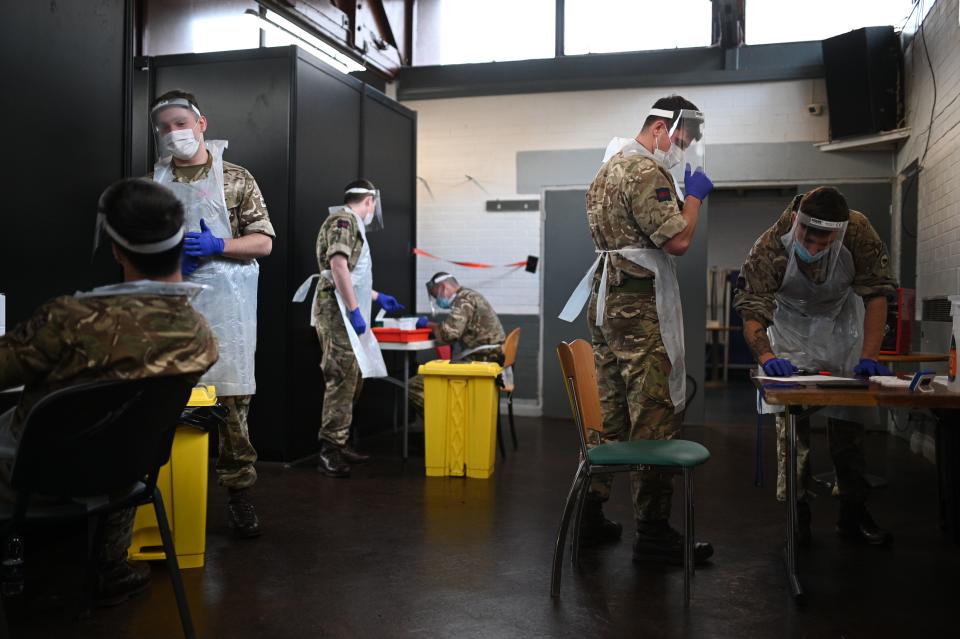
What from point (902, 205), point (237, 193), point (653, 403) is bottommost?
point (653, 403)

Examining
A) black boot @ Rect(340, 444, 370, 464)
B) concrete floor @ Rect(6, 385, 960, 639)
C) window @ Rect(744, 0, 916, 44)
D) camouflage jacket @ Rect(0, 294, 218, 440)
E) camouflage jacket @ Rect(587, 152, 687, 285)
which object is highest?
window @ Rect(744, 0, 916, 44)

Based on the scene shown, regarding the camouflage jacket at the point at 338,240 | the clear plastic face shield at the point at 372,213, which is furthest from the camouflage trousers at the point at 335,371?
the clear plastic face shield at the point at 372,213

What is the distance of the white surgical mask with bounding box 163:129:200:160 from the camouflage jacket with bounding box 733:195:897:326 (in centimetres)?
218

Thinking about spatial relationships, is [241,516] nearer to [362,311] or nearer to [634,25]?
[362,311]

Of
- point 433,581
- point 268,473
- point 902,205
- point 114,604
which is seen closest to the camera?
point 114,604

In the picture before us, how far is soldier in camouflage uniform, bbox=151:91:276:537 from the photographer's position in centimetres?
298

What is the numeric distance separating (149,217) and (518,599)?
63.1 inches

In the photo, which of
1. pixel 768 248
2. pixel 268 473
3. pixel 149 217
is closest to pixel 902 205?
pixel 768 248

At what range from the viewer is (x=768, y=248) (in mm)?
3127

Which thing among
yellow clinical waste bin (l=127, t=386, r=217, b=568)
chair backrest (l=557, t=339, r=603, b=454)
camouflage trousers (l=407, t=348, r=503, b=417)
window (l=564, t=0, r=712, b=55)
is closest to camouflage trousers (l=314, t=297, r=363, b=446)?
camouflage trousers (l=407, t=348, r=503, b=417)

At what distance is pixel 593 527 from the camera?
3148mm

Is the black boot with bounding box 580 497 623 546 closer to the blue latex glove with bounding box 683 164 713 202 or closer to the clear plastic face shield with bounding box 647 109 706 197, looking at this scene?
the blue latex glove with bounding box 683 164 713 202

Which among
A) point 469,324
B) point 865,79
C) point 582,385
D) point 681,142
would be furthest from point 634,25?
point 582,385

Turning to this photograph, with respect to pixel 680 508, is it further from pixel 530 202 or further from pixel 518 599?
pixel 530 202
